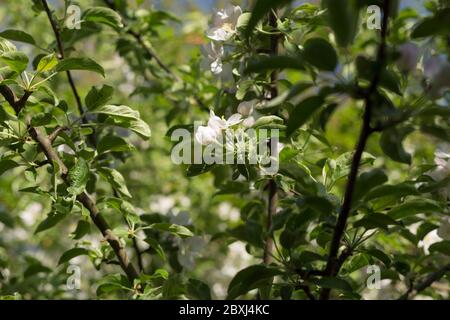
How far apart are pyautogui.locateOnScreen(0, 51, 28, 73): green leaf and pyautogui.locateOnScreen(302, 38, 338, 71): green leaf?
0.53 m

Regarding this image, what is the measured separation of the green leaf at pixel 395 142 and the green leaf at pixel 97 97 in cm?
59

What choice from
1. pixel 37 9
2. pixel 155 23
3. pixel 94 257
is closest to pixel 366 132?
pixel 94 257

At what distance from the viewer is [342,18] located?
2.20 feet

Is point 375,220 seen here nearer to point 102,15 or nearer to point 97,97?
point 97,97

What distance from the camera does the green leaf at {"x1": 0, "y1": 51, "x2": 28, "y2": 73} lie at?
104cm

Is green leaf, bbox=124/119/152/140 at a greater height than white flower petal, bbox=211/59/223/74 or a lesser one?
lesser

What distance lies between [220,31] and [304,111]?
463 mm

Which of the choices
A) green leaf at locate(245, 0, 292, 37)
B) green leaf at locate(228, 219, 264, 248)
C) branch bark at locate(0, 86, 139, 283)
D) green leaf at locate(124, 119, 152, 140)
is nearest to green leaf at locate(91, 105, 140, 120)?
green leaf at locate(124, 119, 152, 140)

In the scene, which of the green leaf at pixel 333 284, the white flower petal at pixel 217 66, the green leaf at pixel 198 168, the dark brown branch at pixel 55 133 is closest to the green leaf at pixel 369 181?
the green leaf at pixel 333 284

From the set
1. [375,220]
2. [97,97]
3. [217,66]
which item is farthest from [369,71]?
[97,97]

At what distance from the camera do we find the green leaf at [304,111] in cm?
75

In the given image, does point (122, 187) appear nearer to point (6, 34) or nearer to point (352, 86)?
point (6, 34)

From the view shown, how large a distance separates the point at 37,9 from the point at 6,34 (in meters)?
0.20

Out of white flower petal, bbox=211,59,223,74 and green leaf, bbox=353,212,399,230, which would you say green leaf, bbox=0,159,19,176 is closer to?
white flower petal, bbox=211,59,223,74
